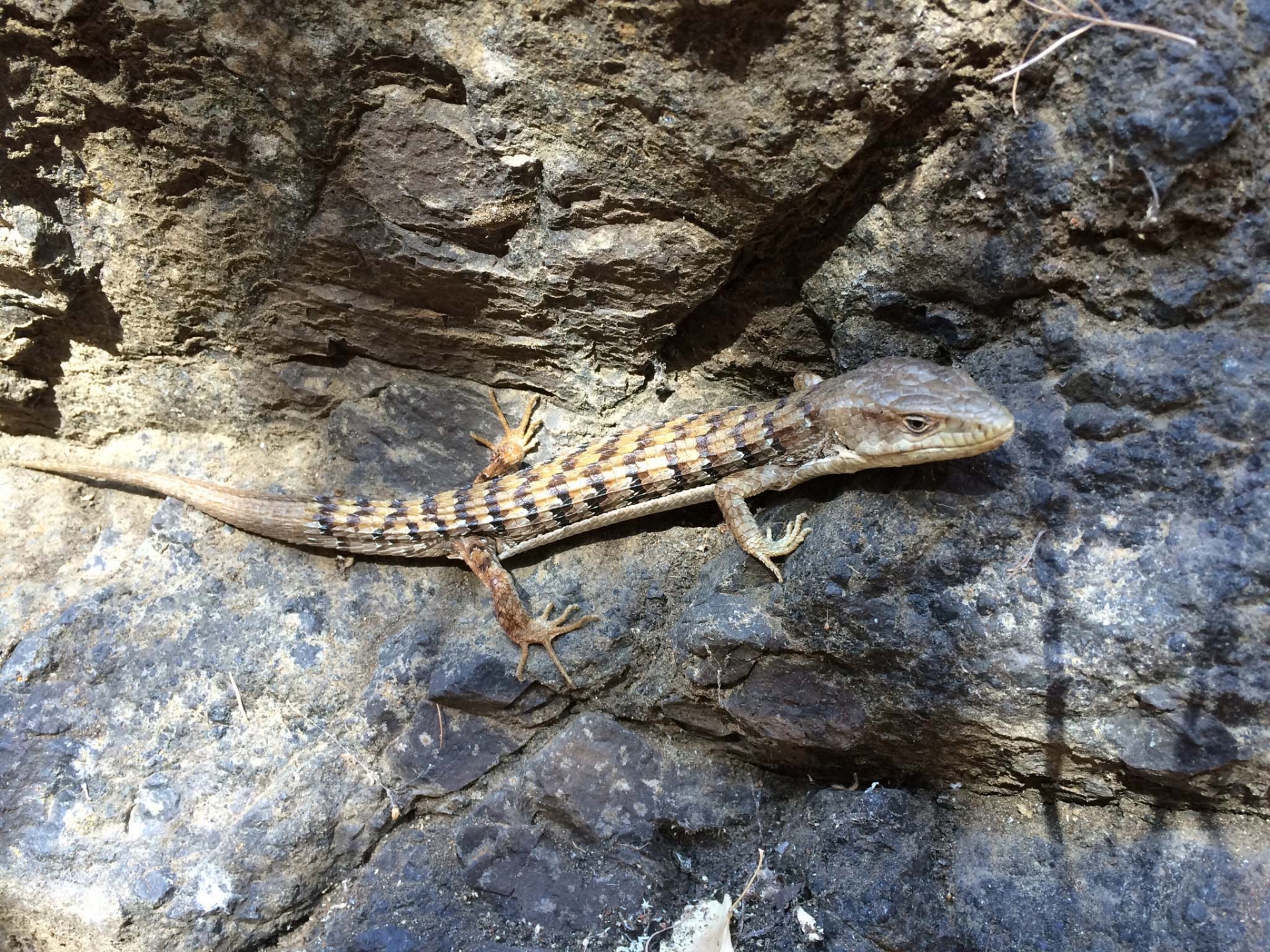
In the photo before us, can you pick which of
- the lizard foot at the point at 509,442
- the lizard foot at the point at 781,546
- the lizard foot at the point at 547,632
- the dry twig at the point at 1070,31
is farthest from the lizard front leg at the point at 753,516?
the dry twig at the point at 1070,31

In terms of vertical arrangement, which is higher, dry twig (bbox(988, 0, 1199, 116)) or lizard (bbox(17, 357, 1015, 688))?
dry twig (bbox(988, 0, 1199, 116))

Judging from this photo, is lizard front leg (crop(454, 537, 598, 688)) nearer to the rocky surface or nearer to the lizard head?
the rocky surface

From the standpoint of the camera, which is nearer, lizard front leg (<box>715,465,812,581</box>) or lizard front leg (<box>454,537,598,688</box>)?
lizard front leg (<box>715,465,812,581</box>)

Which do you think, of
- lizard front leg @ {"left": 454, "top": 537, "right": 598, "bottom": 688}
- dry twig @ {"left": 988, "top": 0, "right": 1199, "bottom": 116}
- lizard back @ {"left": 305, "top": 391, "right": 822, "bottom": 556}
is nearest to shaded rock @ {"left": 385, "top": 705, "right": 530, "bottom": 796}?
lizard front leg @ {"left": 454, "top": 537, "right": 598, "bottom": 688}

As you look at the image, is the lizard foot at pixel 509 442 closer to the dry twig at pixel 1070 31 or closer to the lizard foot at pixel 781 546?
the lizard foot at pixel 781 546

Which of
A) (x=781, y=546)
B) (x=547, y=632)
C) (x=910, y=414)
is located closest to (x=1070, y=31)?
(x=910, y=414)

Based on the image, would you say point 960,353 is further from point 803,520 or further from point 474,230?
point 474,230

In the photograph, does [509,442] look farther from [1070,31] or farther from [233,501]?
[1070,31]
